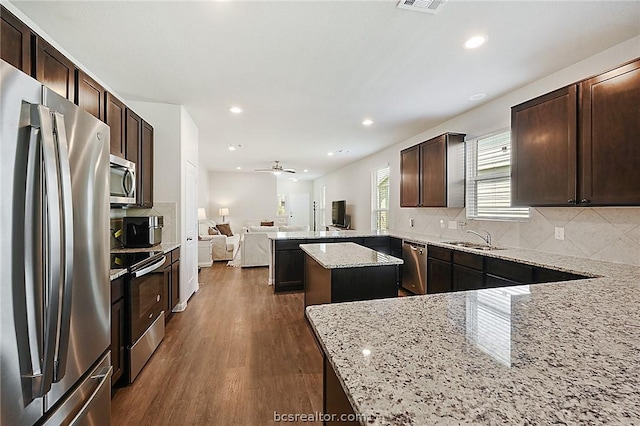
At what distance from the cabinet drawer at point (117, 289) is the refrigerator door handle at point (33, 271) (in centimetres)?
103

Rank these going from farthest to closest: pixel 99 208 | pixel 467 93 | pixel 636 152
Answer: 1. pixel 467 93
2. pixel 636 152
3. pixel 99 208

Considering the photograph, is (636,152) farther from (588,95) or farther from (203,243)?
(203,243)

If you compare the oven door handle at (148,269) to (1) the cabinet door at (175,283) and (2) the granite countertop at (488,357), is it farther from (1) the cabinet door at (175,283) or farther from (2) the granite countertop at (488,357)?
(2) the granite countertop at (488,357)

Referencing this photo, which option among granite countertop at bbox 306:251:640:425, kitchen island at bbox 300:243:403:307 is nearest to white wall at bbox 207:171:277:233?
kitchen island at bbox 300:243:403:307

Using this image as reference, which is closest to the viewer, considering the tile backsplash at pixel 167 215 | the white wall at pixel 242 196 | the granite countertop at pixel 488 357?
the granite countertop at pixel 488 357

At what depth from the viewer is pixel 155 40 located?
91.2 inches

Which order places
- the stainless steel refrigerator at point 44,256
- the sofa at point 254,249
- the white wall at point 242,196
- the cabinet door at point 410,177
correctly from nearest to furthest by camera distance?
the stainless steel refrigerator at point 44,256 → the cabinet door at point 410,177 → the sofa at point 254,249 → the white wall at point 242,196

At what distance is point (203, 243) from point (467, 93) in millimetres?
5892

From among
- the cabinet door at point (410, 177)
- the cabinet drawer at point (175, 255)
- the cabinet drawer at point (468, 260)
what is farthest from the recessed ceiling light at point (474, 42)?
the cabinet drawer at point (175, 255)

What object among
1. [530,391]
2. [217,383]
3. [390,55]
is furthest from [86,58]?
[530,391]

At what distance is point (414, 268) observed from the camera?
4219 mm

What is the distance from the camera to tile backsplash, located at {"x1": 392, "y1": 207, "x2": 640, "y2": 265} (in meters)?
2.32

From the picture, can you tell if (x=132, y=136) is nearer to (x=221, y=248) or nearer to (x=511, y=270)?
(x=511, y=270)

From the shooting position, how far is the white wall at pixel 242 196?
10406mm
